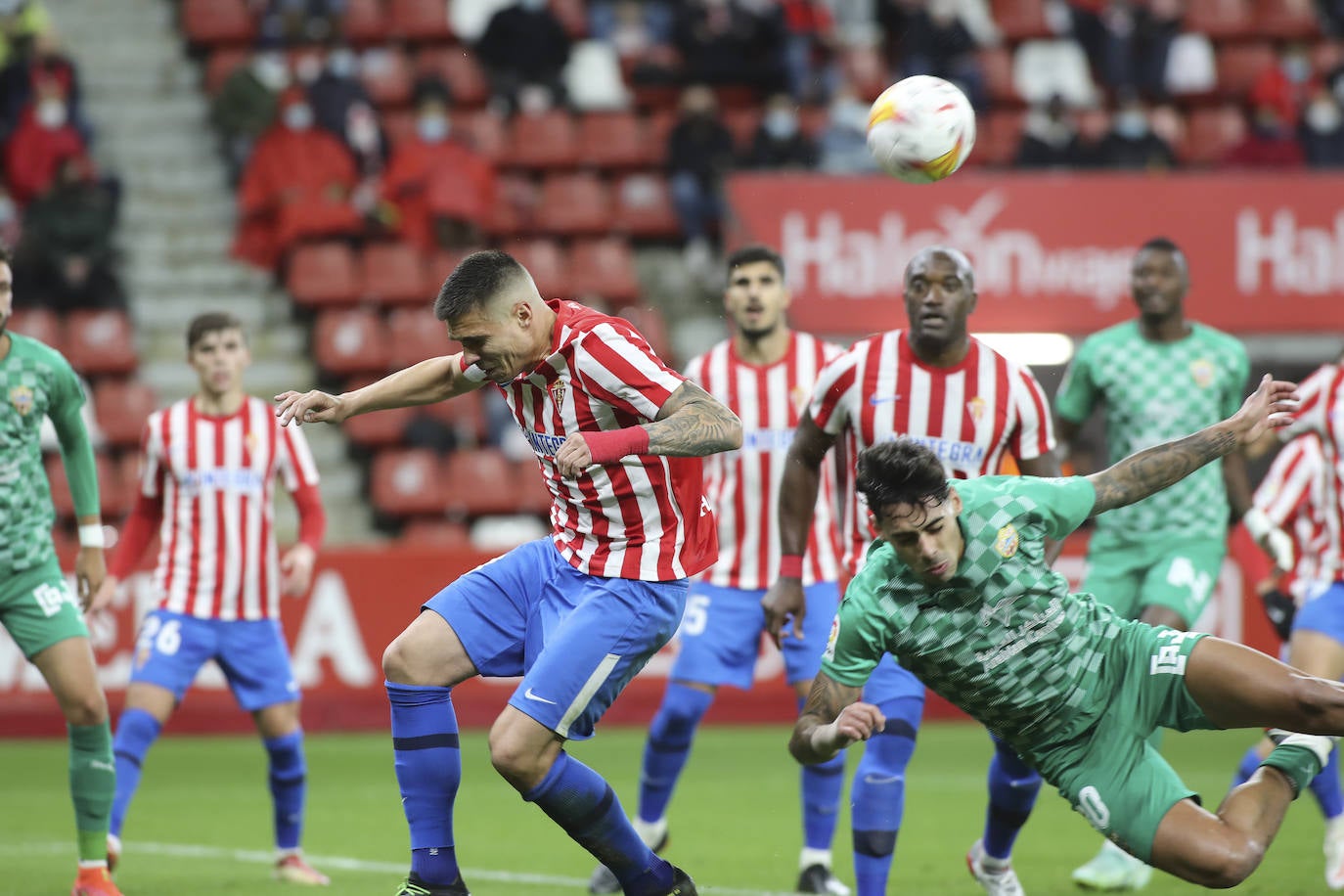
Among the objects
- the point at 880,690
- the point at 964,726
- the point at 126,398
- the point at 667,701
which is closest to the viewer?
the point at 880,690

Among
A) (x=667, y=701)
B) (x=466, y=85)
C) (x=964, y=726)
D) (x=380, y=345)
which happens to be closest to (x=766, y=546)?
(x=667, y=701)

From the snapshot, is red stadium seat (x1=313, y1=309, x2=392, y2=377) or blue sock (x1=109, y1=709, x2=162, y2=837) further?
red stadium seat (x1=313, y1=309, x2=392, y2=377)

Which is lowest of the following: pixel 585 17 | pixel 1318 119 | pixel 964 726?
pixel 964 726

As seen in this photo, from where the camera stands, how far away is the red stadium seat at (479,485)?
566 inches

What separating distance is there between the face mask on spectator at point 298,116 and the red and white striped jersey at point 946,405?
10.4m

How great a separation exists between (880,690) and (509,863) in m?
2.22

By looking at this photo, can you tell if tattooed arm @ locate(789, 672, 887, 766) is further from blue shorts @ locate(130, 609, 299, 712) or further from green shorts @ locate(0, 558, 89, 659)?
blue shorts @ locate(130, 609, 299, 712)

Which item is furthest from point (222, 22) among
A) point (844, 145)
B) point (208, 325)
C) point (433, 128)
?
point (208, 325)

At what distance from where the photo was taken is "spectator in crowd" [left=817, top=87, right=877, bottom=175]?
15.8 m

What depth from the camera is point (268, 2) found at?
57.2ft

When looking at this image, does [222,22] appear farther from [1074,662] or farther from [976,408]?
[1074,662]

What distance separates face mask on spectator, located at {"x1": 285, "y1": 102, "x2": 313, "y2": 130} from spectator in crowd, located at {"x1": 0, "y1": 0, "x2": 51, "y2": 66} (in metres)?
2.41

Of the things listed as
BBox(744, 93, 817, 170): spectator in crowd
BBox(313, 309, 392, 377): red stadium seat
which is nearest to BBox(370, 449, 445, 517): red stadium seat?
BBox(313, 309, 392, 377): red stadium seat

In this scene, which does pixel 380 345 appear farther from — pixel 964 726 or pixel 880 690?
pixel 880 690
